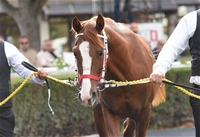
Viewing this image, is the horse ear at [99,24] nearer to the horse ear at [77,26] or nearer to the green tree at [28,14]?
the horse ear at [77,26]

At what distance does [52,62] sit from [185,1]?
12.5 metres

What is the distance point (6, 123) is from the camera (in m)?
5.66

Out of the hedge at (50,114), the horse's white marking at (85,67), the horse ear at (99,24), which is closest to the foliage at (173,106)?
the hedge at (50,114)

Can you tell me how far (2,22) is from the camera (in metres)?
21.4

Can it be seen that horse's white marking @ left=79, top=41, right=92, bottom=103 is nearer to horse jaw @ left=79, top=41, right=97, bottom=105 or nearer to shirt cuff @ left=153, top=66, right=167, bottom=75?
horse jaw @ left=79, top=41, right=97, bottom=105

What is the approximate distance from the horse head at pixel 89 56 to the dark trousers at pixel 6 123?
85 centimetres

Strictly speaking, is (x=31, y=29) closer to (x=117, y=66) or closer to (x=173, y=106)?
(x=173, y=106)

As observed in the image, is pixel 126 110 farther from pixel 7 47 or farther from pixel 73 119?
pixel 73 119

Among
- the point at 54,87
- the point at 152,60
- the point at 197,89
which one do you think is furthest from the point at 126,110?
the point at 54,87

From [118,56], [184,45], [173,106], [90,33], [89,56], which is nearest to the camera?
[184,45]

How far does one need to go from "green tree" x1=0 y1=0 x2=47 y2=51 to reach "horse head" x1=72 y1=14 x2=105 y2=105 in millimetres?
8767

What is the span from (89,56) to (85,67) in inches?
4.6

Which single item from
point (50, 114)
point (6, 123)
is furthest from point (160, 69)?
point (50, 114)

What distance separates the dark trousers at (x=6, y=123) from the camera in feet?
18.5
